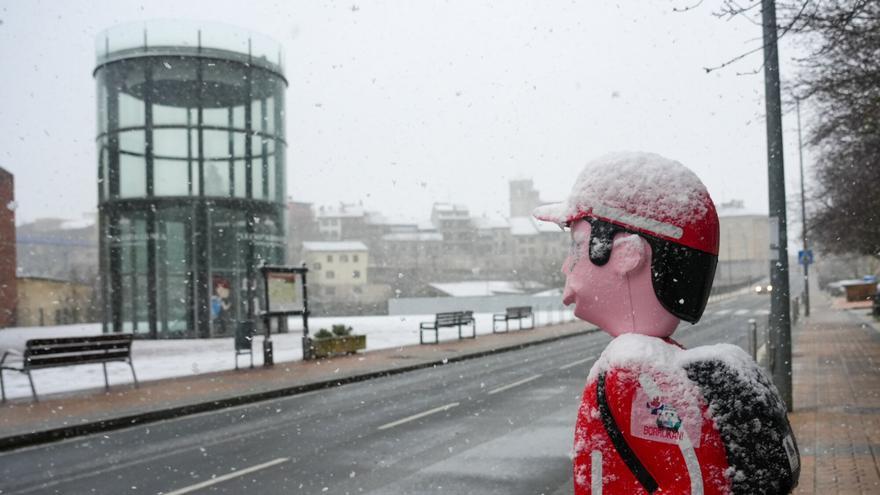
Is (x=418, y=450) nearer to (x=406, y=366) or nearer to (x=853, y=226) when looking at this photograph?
(x=406, y=366)

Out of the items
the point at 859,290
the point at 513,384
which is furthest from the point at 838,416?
the point at 859,290

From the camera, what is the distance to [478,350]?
21.4 meters

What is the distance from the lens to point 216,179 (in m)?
29.5

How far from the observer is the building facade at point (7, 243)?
29469 millimetres

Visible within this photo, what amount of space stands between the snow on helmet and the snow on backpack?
181mm

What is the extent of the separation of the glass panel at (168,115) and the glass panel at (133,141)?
0.84m

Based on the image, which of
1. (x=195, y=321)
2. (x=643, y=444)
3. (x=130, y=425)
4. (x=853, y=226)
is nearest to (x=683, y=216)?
(x=643, y=444)

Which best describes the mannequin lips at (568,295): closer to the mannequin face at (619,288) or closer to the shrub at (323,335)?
the mannequin face at (619,288)

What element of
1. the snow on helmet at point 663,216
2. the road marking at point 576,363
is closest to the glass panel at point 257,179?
the road marking at point 576,363

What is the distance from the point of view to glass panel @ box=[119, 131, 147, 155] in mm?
29125

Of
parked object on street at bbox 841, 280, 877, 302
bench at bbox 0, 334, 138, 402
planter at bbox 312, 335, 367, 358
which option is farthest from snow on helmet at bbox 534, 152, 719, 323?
parked object on street at bbox 841, 280, 877, 302

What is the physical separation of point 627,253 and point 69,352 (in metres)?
13.6

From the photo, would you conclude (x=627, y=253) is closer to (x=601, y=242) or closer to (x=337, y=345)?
(x=601, y=242)

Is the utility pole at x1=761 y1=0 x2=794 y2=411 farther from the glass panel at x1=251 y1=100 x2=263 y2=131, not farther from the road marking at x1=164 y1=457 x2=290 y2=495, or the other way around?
the glass panel at x1=251 y1=100 x2=263 y2=131
